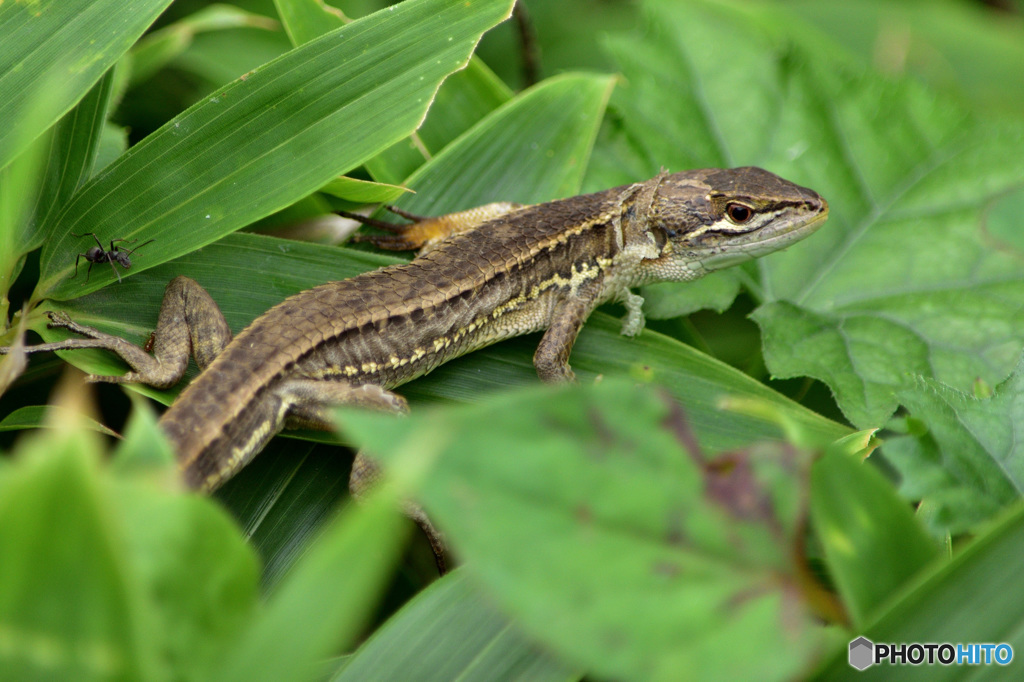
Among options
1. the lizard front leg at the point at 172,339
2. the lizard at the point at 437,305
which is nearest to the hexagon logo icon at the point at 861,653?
the lizard at the point at 437,305

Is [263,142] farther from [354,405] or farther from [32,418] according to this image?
[32,418]

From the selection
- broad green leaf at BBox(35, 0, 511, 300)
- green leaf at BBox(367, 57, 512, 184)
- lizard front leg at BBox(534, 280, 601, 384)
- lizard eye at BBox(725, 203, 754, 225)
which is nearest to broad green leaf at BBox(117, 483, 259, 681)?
broad green leaf at BBox(35, 0, 511, 300)

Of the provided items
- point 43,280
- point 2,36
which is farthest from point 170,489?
point 2,36

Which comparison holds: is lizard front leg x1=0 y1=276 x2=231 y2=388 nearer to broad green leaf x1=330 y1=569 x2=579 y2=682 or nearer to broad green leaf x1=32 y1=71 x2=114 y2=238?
broad green leaf x1=32 y1=71 x2=114 y2=238

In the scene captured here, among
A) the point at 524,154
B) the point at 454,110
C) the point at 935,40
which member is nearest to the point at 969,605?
the point at 524,154

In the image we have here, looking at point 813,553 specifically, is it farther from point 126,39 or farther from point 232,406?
point 126,39
